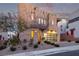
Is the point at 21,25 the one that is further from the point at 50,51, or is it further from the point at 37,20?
the point at 50,51

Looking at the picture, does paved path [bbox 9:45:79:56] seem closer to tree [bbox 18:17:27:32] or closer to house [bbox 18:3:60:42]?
house [bbox 18:3:60:42]

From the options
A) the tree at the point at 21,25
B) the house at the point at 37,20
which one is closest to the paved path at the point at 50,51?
the house at the point at 37,20

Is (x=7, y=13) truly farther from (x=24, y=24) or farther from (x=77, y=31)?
(x=77, y=31)

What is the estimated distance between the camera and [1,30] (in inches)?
493

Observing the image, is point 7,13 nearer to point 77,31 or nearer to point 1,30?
point 1,30

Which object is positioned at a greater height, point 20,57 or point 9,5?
point 9,5

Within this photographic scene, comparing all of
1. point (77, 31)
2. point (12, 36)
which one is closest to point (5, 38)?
point (12, 36)

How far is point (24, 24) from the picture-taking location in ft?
41.1

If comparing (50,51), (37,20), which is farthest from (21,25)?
(50,51)

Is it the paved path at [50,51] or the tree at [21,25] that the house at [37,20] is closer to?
the tree at [21,25]

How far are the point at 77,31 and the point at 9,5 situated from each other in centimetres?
111

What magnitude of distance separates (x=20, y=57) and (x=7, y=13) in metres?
0.70

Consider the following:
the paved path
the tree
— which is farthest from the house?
the paved path

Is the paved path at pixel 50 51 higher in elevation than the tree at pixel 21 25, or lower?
lower
